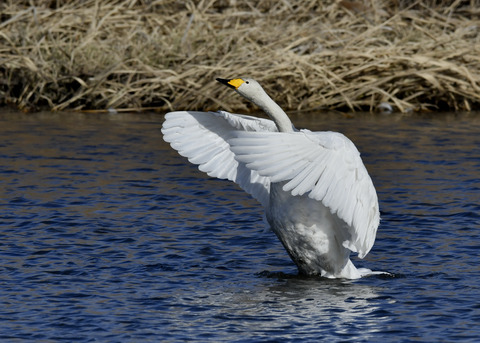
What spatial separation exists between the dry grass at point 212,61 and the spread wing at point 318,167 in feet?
26.9

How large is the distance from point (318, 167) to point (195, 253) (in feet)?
7.21

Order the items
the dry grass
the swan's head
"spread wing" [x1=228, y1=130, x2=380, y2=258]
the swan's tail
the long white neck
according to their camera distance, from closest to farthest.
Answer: "spread wing" [x1=228, y1=130, x2=380, y2=258]
the long white neck
the swan's head
the swan's tail
the dry grass

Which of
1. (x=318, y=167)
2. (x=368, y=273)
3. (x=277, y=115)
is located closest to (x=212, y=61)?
(x=368, y=273)

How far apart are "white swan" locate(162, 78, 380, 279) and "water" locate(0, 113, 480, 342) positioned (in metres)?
0.33

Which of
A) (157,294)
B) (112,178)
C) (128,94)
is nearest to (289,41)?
(128,94)

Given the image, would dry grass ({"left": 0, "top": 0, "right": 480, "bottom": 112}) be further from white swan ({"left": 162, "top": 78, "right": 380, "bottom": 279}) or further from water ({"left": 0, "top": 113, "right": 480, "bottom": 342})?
white swan ({"left": 162, "top": 78, "right": 380, "bottom": 279})

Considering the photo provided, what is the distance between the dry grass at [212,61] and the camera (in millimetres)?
15062

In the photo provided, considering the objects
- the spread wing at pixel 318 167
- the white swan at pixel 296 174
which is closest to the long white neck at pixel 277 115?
the white swan at pixel 296 174

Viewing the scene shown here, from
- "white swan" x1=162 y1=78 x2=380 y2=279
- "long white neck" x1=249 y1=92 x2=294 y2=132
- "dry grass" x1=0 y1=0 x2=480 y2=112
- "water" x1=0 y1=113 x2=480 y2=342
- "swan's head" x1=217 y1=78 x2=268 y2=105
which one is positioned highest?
"dry grass" x1=0 y1=0 x2=480 y2=112

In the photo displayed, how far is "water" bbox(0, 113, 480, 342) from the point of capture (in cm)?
632

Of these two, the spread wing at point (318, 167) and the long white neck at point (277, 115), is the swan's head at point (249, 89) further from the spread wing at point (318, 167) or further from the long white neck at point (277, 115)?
the spread wing at point (318, 167)

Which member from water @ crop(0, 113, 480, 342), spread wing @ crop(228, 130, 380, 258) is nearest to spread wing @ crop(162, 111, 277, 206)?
water @ crop(0, 113, 480, 342)

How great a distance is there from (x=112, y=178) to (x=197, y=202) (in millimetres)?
1356

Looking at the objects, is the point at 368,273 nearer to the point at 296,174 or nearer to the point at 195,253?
the point at 195,253
